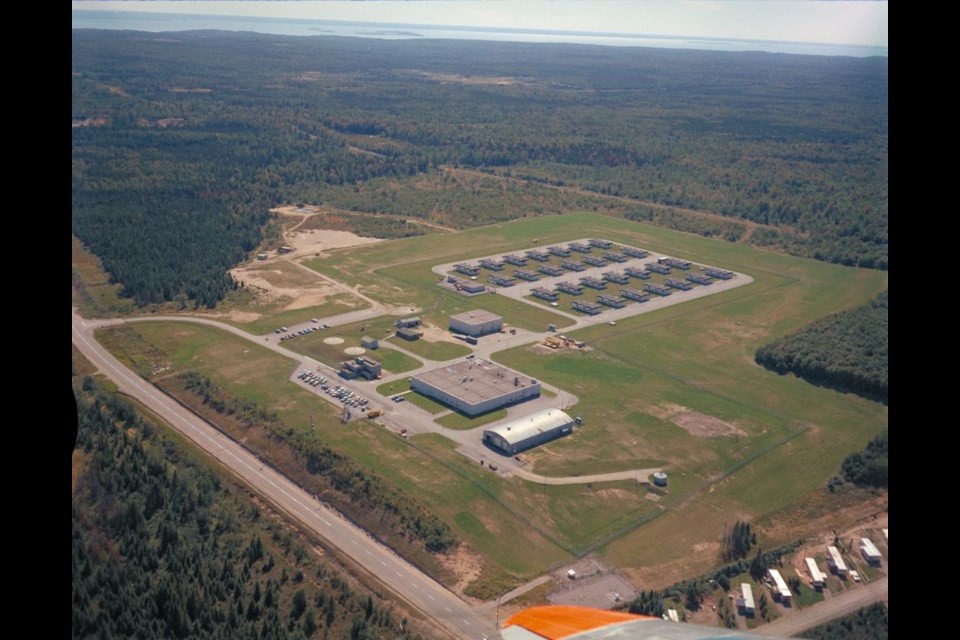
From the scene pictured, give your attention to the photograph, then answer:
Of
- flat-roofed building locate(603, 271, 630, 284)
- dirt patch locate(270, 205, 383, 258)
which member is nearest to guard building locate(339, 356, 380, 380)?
flat-roofed building locate(603, 271, 630, 284)

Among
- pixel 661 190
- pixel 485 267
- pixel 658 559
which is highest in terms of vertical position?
pixel 661 190

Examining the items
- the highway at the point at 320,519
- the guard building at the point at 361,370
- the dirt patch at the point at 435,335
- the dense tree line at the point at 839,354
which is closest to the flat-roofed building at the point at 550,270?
the dirt patch at the point at 435,335

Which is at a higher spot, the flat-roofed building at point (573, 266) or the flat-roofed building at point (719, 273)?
the flat-roofed building at point (573, 266)

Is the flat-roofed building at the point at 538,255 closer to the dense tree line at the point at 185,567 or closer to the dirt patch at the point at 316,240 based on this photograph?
the dirt patch at the point at 316,240

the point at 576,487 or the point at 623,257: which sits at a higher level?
the point at 623,257
